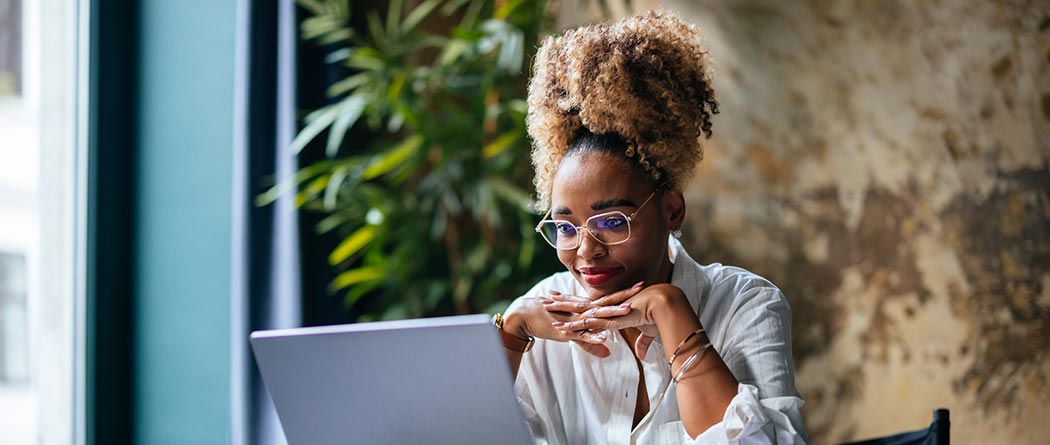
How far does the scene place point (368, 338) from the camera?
112cm

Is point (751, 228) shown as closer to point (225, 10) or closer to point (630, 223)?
point (630, 223)

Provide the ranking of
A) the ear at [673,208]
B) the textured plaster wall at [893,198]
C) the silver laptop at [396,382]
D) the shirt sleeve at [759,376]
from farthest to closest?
the textured plaster wall at [893,198] → the ear at [673,208] → the shirt sleeve at [759,376] → the silver laptop at [396,382]

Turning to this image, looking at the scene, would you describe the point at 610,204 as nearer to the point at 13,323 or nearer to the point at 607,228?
the point at 607,228

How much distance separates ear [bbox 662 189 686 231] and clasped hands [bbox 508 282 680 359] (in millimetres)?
99

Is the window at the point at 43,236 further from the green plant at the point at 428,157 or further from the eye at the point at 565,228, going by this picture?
the eye at the point at 565,228

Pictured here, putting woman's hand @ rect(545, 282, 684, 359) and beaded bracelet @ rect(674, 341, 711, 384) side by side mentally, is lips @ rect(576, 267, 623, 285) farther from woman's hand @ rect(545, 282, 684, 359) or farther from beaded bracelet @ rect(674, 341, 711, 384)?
beaded bracelet @ rect(674, 341, 711, 384)

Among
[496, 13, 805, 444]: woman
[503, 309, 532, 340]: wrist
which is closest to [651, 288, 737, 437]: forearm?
[496, 13, 805, 444]: woman

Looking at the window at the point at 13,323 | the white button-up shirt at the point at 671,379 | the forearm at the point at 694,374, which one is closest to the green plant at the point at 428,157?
the window at the point at 13,323

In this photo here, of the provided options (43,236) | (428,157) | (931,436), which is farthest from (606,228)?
(43,236)

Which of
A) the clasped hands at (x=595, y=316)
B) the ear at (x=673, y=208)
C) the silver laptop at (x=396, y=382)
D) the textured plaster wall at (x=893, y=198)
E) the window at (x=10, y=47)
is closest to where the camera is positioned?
the silver laptop at (x=396, y=382)

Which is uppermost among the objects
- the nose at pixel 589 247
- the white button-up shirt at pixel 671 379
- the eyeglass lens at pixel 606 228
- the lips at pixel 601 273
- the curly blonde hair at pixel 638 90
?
the curly blonde hair at pixel 638 90

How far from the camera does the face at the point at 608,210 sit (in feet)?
4.51

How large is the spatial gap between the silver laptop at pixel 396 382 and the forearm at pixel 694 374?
25 centimetres

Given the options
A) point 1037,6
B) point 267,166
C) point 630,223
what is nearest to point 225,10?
point 267,166
